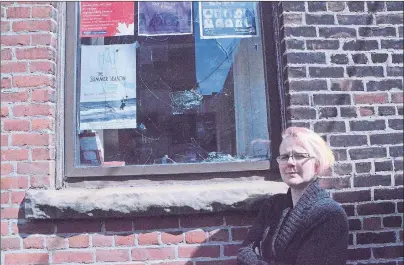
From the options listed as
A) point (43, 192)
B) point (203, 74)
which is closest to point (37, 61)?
point (43, 192)

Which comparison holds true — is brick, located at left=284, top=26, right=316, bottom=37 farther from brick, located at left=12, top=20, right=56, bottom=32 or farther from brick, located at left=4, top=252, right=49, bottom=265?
brick, located at left=4, top=252, right=49, bottom=265

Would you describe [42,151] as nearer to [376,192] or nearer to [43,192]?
[43,192]

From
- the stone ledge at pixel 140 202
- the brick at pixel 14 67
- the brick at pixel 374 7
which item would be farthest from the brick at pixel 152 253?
the brick at pixel 374 7

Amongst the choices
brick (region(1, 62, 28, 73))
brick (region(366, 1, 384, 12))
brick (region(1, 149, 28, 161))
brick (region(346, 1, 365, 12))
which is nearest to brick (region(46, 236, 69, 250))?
brick (region(1, 149, 28, 161))

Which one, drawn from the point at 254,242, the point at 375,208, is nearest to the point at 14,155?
the point at 254,242

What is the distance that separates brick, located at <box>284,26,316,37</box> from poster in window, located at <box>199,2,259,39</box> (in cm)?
31

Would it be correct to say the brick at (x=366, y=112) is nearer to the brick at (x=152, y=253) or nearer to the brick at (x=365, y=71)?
the brick at (x=365, y=71)

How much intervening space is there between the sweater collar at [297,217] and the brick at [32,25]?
6.65 feet

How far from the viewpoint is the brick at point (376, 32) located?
119 inches

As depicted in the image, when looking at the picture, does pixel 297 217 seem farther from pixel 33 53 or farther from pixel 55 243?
pixel 33 53

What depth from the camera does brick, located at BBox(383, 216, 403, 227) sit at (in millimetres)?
2857

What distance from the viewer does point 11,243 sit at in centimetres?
277

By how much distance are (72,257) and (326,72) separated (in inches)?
83.4

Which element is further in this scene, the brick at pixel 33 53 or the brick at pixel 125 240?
the brick at pixel 33 53
